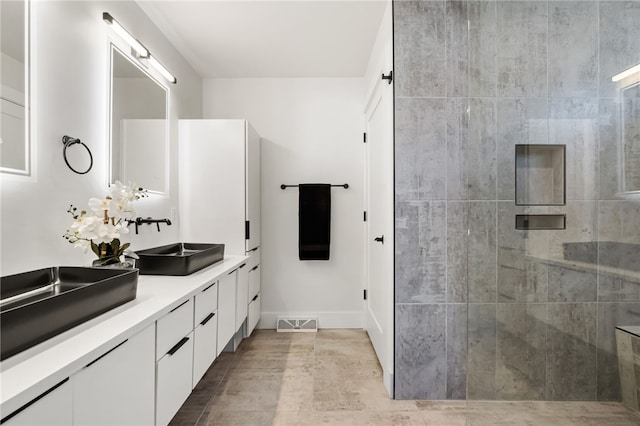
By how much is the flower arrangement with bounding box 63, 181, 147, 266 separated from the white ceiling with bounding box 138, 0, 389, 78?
4.52ft

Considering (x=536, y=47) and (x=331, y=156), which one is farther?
(x=331, y=156)

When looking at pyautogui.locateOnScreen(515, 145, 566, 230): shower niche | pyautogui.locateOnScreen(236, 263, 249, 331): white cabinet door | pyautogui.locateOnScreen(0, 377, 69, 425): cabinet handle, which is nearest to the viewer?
pyautogui.locateOnScreen(0, 377, 69, 425): cabinet handle

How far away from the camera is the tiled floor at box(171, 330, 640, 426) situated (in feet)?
4.36

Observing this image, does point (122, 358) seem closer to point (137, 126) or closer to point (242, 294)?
point (242, 294)

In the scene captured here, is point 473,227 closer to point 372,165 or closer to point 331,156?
point 372,165

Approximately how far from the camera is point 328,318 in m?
3.03

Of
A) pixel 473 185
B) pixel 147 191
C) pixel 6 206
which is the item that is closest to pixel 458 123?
pixel 473 185

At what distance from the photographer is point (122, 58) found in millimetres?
1816

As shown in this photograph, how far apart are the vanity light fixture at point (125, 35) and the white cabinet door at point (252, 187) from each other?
0.86m

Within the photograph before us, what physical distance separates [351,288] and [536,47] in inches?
94.5

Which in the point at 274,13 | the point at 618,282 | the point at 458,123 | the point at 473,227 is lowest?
the point at 618,282

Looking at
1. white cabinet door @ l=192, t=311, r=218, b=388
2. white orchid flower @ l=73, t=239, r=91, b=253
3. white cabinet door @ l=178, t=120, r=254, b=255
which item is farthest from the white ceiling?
white cabinet door @ l=192, t=311, r=218, b=388

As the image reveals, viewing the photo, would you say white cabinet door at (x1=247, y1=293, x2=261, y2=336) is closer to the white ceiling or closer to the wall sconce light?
the wall sconce light

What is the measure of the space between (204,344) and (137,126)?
4.62 ft
